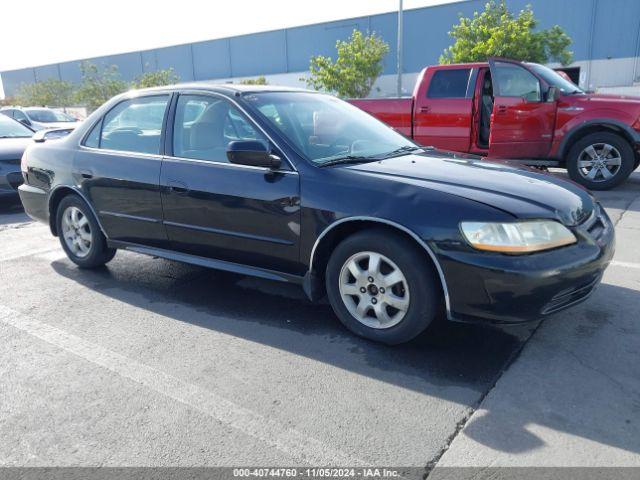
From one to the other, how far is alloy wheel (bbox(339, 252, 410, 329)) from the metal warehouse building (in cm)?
2196

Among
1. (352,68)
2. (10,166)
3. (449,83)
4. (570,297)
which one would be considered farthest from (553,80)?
(352,68)

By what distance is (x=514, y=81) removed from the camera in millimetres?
7945

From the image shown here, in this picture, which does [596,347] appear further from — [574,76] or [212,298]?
[574,76]

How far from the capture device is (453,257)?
2.87 m

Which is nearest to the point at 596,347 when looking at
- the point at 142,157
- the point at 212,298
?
the point at 212,298

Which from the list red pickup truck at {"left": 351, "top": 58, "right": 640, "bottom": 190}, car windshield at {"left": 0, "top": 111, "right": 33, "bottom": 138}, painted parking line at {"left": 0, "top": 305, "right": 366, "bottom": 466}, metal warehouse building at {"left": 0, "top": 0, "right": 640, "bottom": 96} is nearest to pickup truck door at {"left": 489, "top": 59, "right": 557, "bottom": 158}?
red pickup truck at {"left": 351, "top": 58, "right": 640, "bottom": 190}

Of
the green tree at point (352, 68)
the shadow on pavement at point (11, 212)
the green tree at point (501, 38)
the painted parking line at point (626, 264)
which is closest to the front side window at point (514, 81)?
the painted parking line at point (626, 264)

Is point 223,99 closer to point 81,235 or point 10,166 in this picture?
point 81,235

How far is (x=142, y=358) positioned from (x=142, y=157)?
1681mm

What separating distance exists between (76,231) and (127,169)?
1.07m

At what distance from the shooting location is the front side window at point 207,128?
378 cm

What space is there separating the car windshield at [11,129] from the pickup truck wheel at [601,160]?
9.21 meters

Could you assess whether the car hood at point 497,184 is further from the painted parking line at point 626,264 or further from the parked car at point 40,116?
the parked car at point 40,116

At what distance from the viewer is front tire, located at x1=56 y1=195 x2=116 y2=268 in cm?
468
